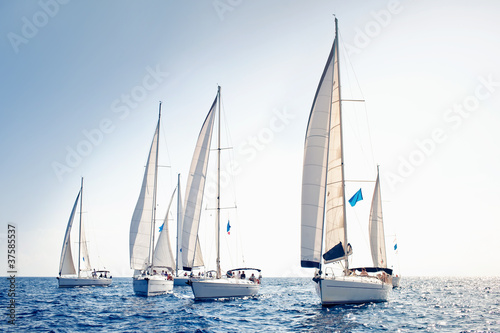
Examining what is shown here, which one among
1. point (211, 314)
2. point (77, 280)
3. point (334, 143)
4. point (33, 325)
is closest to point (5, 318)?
point (33, 325)

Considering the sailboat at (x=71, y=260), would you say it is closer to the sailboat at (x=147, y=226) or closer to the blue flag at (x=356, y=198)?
the sailboat at (x=147, y=226)

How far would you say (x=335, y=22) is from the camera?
27344mm

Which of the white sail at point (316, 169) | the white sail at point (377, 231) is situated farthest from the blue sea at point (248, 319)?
the white sail at point (377, 231)

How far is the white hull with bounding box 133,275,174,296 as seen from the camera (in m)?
33.4

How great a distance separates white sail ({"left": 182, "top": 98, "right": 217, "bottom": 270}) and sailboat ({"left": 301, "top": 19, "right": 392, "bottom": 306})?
10467 mm

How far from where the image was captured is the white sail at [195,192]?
3050cm

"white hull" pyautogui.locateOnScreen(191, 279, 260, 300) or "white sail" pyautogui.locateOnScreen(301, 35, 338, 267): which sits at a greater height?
"white sail" pyautogui.locateOnScreen(301, 35, 338, 267)

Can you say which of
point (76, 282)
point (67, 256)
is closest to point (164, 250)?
point (76, 282)

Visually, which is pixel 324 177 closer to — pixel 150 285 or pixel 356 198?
pixel 356 198

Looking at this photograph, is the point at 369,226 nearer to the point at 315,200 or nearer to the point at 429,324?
the point at 315,200

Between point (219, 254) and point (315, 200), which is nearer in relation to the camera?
point (315, 200)

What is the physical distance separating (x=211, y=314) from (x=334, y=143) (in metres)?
13.6

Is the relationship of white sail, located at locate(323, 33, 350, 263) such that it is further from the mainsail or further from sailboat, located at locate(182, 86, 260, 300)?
sailboat, located at locate(182, 86, 260, 300)

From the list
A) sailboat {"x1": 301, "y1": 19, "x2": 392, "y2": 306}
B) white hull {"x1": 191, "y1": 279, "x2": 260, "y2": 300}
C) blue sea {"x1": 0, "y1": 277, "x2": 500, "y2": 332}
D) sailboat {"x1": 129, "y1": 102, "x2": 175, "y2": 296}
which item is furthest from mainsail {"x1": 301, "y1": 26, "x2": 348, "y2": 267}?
sailboat {"x1": 129, "y1": 102, "x2": 175, "y2": 296}
